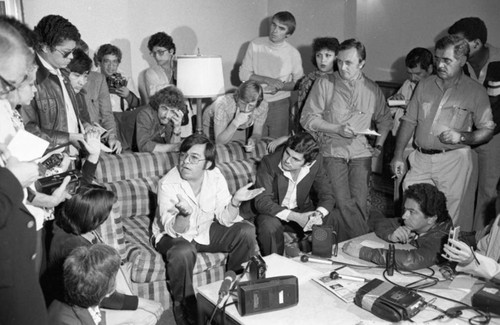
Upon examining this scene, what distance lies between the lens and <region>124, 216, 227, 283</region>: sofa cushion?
9.20 feet

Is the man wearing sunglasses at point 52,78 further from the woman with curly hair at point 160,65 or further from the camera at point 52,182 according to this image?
the woman with curly hair at point 160,65

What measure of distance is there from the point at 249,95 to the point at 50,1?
216 cm

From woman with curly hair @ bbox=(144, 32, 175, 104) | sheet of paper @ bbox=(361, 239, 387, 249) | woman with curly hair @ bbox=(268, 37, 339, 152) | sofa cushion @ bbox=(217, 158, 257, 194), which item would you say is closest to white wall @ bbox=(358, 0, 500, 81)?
woman with curly hair @ bbox=(268, 37, 339, 152)

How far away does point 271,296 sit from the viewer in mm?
2014

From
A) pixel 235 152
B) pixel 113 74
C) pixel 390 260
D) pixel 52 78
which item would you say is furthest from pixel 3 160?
pixel 113 74

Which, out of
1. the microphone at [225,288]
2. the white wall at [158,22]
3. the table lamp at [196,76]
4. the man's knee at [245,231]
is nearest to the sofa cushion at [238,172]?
the man's knee at [245,231]

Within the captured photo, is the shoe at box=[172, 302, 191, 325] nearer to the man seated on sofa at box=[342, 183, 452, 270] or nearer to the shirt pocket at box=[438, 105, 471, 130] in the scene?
the man seated on sofa at box=[342, 183, 452, 270]

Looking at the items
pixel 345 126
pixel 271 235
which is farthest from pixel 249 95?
pixel 271 235

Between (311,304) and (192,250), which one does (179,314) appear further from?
(311,304)

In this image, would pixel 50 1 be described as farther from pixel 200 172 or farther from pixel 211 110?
pixel 200 172

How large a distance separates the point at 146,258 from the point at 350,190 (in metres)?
1.49

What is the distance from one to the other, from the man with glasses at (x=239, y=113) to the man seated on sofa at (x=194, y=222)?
660mm

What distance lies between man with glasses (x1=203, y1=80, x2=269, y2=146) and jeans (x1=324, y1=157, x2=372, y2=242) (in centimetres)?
64

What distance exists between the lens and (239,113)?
373 cm
